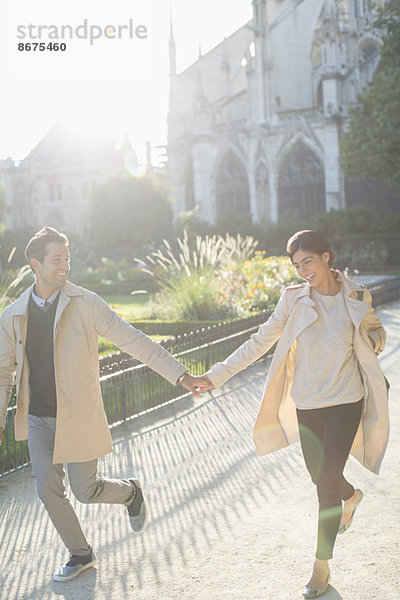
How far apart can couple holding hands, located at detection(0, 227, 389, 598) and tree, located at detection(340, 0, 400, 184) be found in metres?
20.2

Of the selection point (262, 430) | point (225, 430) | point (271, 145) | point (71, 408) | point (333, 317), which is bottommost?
point (225, 430)

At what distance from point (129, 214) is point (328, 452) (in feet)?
133

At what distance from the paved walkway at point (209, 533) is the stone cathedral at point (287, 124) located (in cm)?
3377

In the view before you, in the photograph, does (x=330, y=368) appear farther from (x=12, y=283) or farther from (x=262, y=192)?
(x=262, y=192)

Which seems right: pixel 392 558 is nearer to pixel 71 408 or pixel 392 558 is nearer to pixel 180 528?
pixel 180 528

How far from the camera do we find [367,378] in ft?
11.6

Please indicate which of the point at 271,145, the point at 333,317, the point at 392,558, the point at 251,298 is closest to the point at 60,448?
the point at 333,317

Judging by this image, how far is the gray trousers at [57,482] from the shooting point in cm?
348

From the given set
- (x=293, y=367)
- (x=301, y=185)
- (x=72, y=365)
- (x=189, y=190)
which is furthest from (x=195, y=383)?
(x=189, y=190)

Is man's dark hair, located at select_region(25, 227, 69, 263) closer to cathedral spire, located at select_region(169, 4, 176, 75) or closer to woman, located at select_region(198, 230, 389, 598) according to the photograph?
woman, located at select_region(198, 230, 389, 598)

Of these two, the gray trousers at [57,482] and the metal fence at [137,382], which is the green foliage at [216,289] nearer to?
the metal fence at [137,382]

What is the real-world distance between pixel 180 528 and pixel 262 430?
0.90 m

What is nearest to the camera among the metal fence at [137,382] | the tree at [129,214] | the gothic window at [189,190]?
the metal fence at [137,382]

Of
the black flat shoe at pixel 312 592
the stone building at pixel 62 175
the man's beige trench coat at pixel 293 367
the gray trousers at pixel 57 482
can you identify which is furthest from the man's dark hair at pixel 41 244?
the stone building at pixel 62 175
